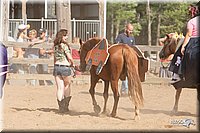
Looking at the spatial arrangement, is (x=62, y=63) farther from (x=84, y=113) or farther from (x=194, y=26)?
(x=194, y=26)

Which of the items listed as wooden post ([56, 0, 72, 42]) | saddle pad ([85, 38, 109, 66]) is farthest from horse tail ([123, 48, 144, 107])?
wooden post ([56, 0, 72, 42])

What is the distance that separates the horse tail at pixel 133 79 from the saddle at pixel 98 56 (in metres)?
0.35

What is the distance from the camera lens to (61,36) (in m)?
7.26

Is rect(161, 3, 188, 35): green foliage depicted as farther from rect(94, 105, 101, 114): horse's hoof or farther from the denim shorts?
the denim shorts

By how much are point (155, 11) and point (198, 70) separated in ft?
62.2

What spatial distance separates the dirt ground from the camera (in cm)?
617

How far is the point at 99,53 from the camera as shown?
7109mm

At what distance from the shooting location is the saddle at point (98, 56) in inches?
275

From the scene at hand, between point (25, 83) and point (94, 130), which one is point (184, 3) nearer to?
point (25, 83)

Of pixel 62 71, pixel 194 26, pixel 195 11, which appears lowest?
pixel 62 71

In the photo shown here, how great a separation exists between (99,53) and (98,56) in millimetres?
57

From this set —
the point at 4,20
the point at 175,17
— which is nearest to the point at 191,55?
the point at 4,20

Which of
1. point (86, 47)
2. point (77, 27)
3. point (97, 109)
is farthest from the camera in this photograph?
point (77, 27)

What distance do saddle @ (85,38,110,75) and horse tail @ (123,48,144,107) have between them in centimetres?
35
